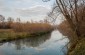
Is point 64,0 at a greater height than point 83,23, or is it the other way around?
point 64,0

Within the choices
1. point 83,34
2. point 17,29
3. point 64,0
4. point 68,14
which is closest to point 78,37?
point 83,34

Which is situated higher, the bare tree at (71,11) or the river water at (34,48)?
the bare tree at (71,11)

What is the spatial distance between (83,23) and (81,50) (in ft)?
11.0

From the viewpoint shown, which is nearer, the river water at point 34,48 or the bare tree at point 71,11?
the bare tree at point 71,11

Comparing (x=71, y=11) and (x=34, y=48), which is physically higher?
(x=71, y=11)

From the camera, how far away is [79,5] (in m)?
12.2

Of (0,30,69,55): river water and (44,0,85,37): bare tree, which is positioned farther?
(0,30,69,55): river water

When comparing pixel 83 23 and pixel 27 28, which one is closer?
pixel 83 23

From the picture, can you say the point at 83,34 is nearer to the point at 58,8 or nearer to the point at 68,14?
the point at 68,14

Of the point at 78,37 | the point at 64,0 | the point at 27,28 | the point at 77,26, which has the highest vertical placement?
the point at 64,0

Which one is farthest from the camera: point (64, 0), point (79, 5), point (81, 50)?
point (79, 5)

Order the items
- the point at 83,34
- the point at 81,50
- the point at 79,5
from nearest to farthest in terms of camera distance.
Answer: the point at 81,50 < the point at 83,34 < the point at 79,5

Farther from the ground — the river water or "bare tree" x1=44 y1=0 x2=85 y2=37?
"bare tree" x1=44 y1=0 x2=85 y2=37

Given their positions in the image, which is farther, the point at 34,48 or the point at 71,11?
the point at 34,48
